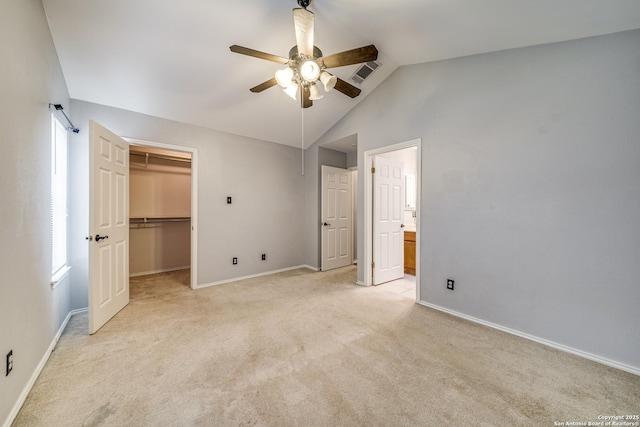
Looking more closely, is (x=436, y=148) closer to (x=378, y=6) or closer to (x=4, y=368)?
(x=378, y=6)

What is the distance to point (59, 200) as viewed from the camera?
2490mm

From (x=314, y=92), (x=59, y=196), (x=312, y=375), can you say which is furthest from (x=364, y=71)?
(x=59, y=196)

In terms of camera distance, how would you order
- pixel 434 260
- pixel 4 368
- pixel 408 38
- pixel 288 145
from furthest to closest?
1. pixel 288 145
2. pixel 434 260
3. pixel 408 38
4. pixel 4 368

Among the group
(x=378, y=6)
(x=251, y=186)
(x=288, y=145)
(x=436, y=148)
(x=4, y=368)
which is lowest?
(x=4, y=368)

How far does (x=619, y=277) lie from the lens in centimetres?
183

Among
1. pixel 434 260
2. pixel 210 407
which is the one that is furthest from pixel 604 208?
pixel 210 407

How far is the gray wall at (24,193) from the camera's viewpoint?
54.1 inches

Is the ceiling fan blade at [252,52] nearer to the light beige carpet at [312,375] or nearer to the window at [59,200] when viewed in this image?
the window at [59,200]

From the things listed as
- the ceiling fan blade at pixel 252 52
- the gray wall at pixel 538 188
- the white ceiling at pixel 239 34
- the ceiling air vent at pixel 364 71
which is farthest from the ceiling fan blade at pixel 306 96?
the gray wall at pixel 538 188

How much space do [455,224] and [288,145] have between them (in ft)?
10.4

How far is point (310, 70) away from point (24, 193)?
2171mm

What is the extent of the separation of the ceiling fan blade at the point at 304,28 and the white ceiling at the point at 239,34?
0.51 m

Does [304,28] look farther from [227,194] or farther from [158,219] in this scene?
[158,219]

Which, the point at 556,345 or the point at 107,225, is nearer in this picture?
the point at 556,345
